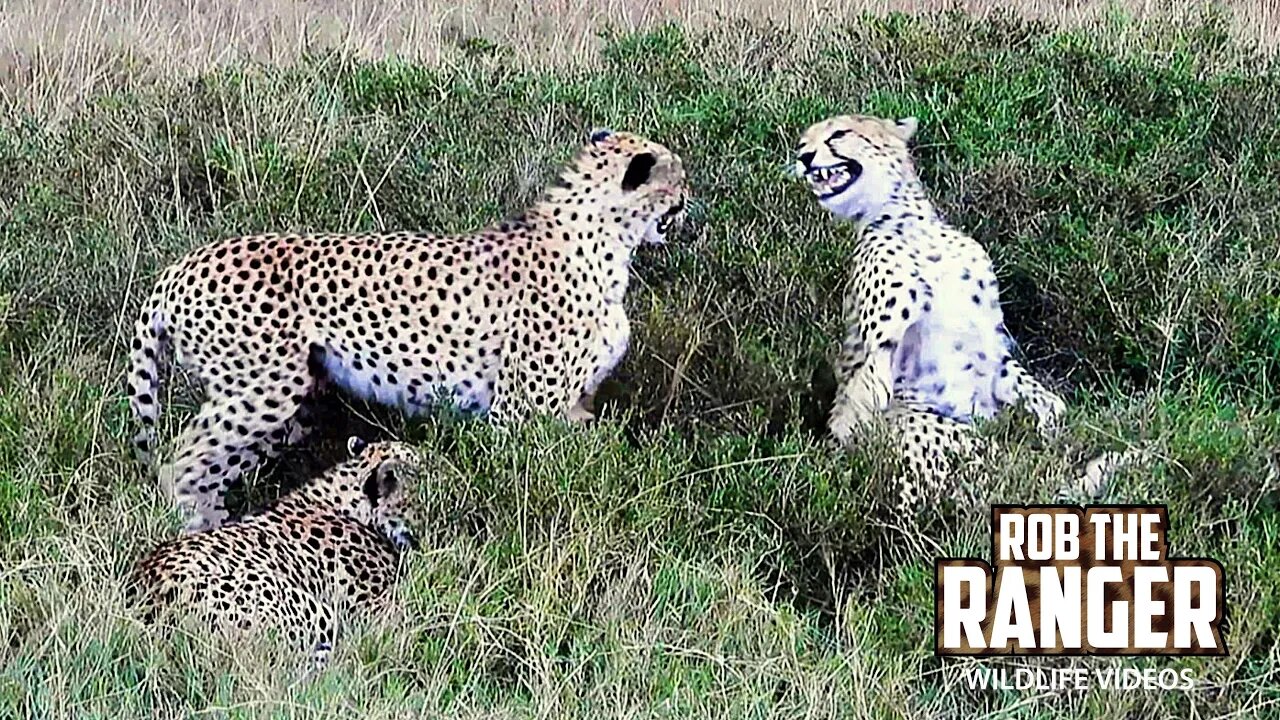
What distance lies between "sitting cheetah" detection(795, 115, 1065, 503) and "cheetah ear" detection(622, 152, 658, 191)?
45cm

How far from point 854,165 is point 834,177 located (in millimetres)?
68

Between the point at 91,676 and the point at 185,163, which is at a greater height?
the point at 91,676

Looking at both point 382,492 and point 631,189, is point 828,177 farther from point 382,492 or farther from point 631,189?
point 382,492

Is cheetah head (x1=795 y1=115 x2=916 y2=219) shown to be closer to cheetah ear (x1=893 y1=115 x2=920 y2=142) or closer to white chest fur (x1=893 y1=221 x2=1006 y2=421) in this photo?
cheetah ear (x1=893 y1=115 x2=920 y2=142)

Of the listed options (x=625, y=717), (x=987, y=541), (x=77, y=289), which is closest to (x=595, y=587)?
(x=625, y=717)

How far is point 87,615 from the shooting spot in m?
3.92

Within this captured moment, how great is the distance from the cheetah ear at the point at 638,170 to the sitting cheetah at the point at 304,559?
0.87 m

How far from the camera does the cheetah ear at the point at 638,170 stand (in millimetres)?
4715

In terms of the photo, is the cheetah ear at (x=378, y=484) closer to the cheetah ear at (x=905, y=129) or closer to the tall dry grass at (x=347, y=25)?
the cheetah ear at (x=905, y=129)

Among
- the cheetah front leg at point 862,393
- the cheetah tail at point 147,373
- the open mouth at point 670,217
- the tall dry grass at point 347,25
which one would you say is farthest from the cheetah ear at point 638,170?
the tall dry grass at point 347,25

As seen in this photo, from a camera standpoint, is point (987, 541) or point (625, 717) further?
point (987, 541)

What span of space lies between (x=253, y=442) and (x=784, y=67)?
3597 mm

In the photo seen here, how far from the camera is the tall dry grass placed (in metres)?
7.64

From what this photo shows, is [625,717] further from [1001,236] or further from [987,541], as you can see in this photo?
[1001,236]
